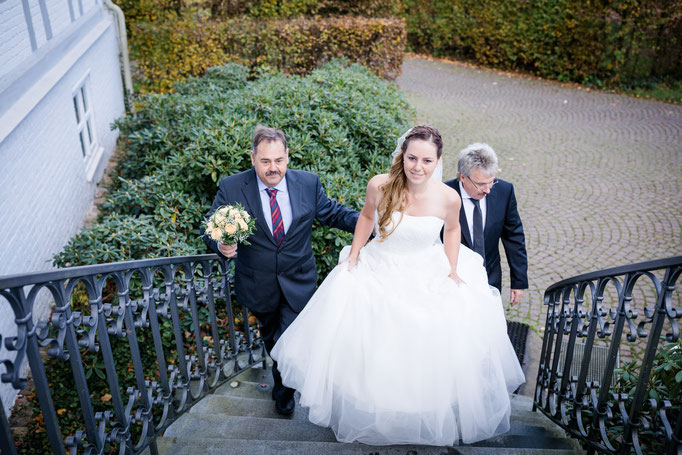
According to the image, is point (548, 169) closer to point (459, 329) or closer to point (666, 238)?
point (666, 238)

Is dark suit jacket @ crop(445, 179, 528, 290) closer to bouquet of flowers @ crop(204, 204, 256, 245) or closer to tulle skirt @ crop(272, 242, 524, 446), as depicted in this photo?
tulle skirt @ crop(272, 242, 524, 446)

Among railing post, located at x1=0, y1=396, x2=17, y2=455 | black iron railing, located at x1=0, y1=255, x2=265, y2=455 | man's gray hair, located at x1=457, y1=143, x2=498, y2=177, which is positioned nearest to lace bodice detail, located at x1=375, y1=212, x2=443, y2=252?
man's gray hair, located at x1=457, y1=143, x2=498, y2=177

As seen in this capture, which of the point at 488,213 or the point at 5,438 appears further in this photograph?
the point at 488,213

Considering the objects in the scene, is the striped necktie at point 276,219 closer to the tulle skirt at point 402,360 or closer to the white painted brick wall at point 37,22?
the tulle skirt at point 402,360

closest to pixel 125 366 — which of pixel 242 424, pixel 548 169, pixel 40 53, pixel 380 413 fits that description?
pixel 242 424

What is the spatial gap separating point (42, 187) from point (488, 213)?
5.00 metres

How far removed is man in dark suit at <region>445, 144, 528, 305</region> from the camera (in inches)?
144

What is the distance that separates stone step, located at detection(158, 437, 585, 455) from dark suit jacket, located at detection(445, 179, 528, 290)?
155 centimetres

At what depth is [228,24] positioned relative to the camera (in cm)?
1175

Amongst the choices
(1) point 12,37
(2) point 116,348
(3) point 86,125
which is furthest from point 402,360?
(3) point 86,125

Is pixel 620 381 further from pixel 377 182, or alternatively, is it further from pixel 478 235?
pixel 377 182

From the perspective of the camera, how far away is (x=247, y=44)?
11750 mm

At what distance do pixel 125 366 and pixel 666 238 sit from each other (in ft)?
24.6

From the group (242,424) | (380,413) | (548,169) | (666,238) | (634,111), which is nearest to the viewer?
(380,413)
